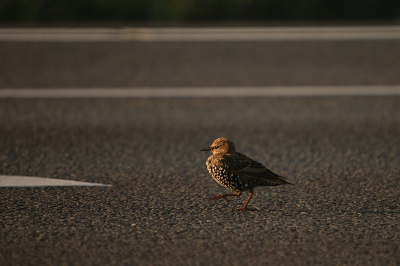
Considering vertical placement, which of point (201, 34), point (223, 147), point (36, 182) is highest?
point (201, 34)

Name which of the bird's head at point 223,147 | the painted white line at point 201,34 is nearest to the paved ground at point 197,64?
the painted white line at point 201,34

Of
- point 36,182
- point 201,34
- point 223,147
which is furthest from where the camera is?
point 201,34

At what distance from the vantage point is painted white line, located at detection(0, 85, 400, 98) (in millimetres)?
7211

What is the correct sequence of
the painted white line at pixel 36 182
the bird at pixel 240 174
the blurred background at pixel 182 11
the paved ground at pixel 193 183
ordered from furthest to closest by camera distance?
the blurred background at pixel 182 11, the painted white line at pixel 36 182, the bird at pixel 240 174, the paved ground at pixel 193 183

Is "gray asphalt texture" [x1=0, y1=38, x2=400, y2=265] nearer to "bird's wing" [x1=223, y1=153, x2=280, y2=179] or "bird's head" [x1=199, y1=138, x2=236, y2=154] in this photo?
"bird's wing" [x1=223, y1=153, x2=280, y2=179]

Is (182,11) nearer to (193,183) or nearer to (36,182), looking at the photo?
(193,183)

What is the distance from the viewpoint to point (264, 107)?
22.2ft

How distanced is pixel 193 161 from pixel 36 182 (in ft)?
4.37

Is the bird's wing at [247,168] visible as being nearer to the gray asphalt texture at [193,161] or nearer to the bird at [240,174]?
the bird at [240,174]

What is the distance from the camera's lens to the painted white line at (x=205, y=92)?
721 centimetres

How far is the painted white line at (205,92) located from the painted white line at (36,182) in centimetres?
294

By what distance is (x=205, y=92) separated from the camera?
7.41m

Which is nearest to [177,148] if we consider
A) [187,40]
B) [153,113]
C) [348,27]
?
[153,113]

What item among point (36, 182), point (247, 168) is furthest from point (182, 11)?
point (247, 168)
